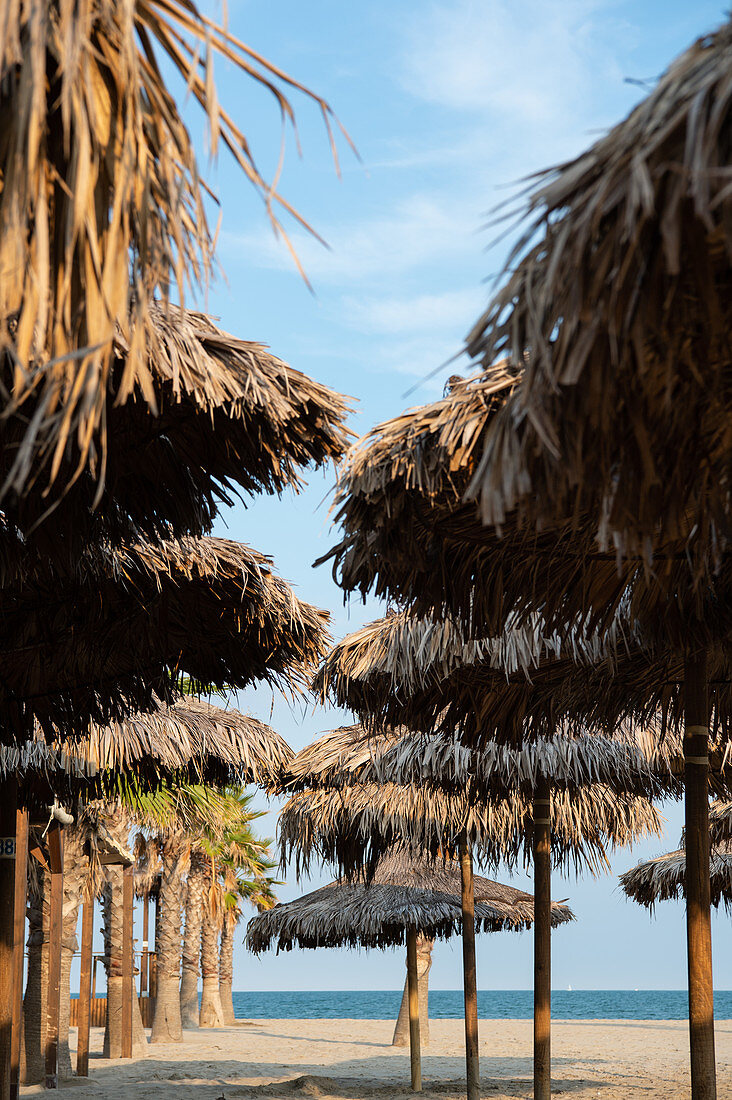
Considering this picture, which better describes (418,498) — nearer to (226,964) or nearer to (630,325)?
(630,325)

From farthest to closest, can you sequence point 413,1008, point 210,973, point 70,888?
1. point 210,973
2. point 70,888
3. point 413,1008

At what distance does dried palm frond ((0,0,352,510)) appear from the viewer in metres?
1.61

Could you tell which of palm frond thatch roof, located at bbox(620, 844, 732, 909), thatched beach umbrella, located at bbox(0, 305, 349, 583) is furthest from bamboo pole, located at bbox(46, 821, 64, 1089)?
thatched beach umbrella, located at bbox(0, 305, 349, 583)

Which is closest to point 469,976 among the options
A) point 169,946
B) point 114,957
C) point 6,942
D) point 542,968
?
point 542,968

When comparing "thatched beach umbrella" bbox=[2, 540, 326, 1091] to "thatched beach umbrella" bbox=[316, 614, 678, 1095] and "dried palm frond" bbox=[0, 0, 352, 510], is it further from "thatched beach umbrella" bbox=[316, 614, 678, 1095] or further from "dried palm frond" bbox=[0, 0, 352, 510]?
"dried palm frond" bbox=[0, 0, 352, 510]

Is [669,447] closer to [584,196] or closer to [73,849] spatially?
[584,196]

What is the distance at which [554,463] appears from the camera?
2211 millimetres

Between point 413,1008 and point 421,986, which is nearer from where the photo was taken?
point 413,1008

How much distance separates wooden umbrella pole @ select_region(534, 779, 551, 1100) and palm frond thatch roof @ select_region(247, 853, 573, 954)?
183 inches

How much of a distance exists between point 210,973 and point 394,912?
15.3 metres

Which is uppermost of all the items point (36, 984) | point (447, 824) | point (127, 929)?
point (447, 824)

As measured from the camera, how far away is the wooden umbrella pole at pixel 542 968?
630 centimetres

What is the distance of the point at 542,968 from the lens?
21.3 ft

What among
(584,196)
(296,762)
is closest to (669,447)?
(584,196)
